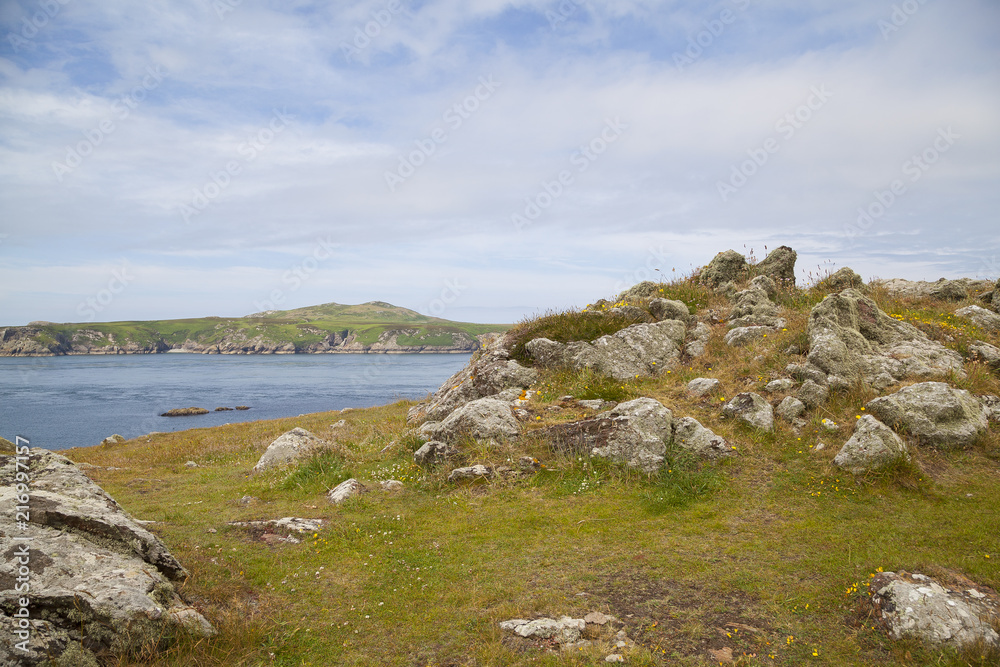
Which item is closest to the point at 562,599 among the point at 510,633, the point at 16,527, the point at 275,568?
the point at 510,633

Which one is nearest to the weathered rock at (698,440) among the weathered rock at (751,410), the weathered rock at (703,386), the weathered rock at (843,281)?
the weathered rock at (751,410)

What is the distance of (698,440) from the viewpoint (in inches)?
486

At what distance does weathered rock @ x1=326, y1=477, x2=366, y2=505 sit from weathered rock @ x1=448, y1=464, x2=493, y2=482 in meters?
2.23

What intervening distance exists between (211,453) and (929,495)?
78.1 feet

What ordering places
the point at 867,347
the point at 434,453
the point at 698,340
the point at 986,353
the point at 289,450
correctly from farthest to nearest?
1. the point at 698,340
2. the point at 289,450
3. the point at 867,347
4. the point at 986,353
5. the point at 434,453

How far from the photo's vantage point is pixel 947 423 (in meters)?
11.5

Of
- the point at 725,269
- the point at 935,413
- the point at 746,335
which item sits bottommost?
the point at 935,413

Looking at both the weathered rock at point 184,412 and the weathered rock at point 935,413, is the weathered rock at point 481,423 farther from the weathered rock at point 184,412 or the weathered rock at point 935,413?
the weathered rock at point 184,412

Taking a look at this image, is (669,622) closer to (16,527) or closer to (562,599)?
(562,599)

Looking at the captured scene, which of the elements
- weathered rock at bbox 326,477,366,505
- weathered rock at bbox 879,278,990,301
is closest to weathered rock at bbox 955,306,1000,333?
weathered rock at bbox 879,278,990,301

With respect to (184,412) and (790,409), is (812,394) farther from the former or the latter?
(184,412)

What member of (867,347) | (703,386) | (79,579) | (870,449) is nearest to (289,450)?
(79,579)

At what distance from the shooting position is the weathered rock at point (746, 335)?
682 inches

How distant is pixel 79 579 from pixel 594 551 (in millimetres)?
7331
